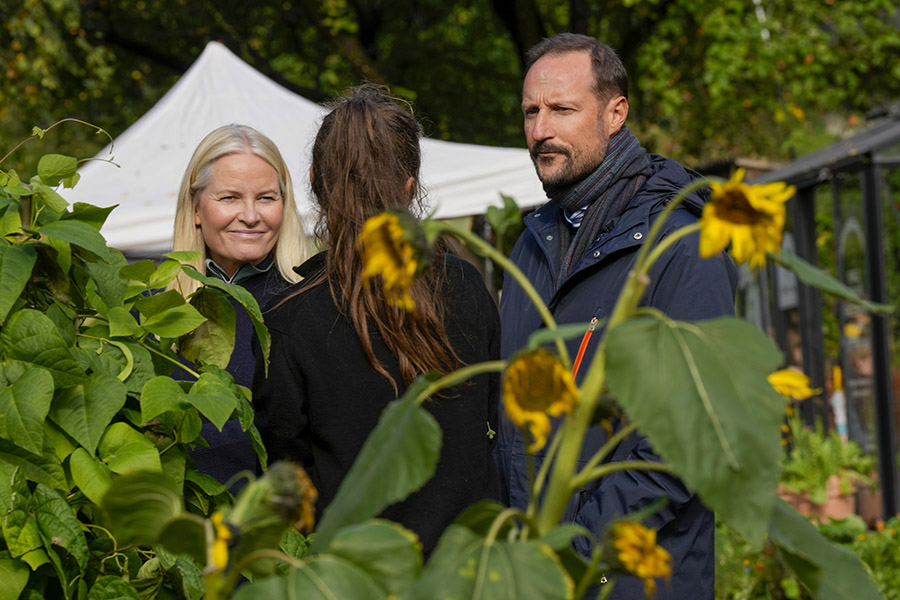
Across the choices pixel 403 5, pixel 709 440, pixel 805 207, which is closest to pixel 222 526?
pixel 709 440

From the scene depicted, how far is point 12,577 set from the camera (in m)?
1.24

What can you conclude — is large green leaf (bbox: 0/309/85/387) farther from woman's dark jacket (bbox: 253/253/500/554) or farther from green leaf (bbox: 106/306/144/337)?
woman's dark jacket (bbox: 253/253/500/554)

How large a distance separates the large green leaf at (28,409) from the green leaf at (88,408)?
0.06 meters

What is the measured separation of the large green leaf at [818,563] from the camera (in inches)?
30.1

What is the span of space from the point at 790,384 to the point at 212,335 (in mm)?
968

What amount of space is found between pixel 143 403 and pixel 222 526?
2.12ft

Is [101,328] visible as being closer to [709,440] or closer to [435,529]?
[435,529]

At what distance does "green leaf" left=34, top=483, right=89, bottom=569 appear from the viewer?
124 cm

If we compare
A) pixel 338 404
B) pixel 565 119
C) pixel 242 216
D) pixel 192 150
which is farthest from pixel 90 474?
pixel 192 150

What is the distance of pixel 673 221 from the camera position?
2125mm

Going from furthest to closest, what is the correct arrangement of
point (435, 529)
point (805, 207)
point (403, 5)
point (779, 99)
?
point (403, 5) → point (779, 99) → point (805, 207) → point (435, 529)

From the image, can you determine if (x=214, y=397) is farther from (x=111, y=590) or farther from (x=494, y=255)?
(x=494, y=255)

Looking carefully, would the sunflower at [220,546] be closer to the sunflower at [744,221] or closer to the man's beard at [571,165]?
the sunflower at [744,221]

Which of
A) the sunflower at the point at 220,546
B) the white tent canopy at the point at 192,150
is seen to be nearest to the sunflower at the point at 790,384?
the sunflower at the point at 220,546
